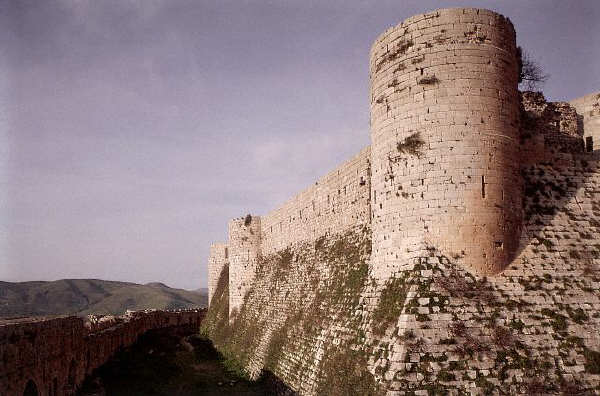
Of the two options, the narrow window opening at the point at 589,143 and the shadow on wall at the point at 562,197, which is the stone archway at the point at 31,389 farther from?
the narrow window opening at the point at 589,143

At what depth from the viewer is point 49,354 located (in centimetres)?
1534

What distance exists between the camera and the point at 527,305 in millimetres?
12273

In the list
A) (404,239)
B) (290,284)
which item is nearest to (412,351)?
(404,239)

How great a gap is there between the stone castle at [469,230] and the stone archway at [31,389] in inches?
309

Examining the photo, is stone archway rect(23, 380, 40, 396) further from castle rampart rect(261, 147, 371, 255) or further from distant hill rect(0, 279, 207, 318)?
distant hill rect(0, 279, 207, 318)

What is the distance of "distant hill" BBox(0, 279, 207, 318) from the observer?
120000 mm

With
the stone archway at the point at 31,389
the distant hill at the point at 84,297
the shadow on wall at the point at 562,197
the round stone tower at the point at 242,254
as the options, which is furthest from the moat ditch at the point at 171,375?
the distant hill at the point at 84,297

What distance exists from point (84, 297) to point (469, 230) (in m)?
147

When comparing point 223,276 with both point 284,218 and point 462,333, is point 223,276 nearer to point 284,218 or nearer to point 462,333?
point 284,218

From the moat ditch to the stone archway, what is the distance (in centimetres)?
579

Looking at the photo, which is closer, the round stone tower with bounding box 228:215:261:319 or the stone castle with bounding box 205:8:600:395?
the stone castle with bounding box 205:8:600:395

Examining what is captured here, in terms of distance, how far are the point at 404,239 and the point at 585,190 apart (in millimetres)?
6290

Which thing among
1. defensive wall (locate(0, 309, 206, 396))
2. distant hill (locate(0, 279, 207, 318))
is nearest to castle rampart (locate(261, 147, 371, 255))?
defensive wall (locate(0, 309, 206, 396))

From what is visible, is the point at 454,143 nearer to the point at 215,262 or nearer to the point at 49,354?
the point at 49,354
